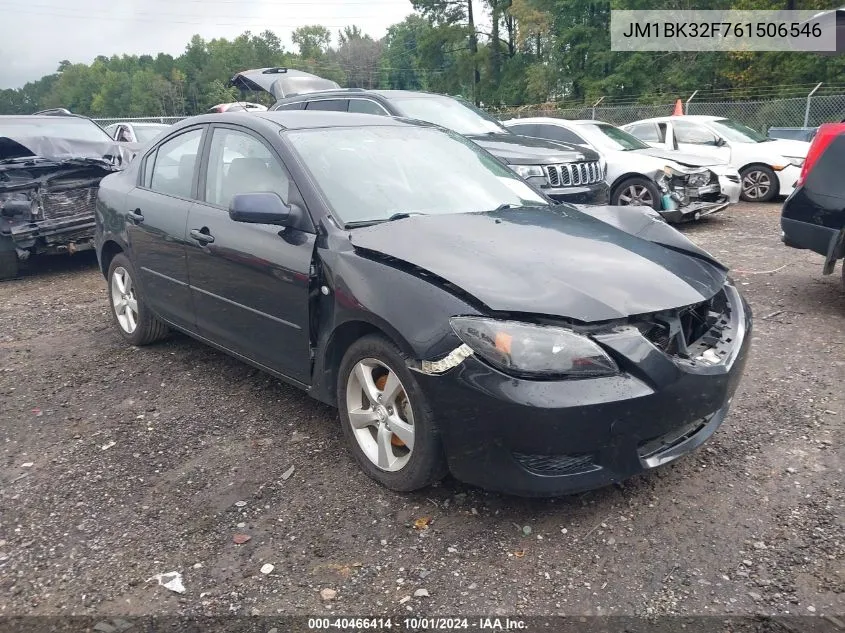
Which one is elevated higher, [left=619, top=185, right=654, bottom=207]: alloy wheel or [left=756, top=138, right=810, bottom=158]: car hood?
[left=756, top=138, right=810, bottom=158]: car hood

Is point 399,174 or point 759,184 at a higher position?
point 399,174

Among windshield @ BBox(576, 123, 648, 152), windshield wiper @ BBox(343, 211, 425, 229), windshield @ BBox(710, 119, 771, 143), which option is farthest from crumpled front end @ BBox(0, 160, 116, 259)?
windshield @ BBox(710, 119, 771, 143)

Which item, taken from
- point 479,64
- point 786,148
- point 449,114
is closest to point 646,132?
point 786,148

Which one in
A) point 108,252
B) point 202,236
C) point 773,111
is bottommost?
point 108,252

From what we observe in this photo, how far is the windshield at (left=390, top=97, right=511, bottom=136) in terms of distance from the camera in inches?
333

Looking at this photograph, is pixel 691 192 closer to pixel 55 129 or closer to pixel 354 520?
pixel 354 520

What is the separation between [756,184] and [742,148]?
66 cm

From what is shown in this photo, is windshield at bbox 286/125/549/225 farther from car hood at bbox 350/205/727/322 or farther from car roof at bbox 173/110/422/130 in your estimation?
car hood at bbox 350/205/727/322

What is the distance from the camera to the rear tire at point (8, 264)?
7598mm

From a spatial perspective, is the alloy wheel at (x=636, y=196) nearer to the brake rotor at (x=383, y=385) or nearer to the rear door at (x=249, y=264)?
the rear door at (x=249, y=264)

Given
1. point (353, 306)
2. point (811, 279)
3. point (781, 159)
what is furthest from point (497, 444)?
point (781, 159)

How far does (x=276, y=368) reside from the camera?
11.8 ft

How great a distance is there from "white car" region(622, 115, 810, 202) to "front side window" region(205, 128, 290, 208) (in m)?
8.89

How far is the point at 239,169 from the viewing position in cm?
386
